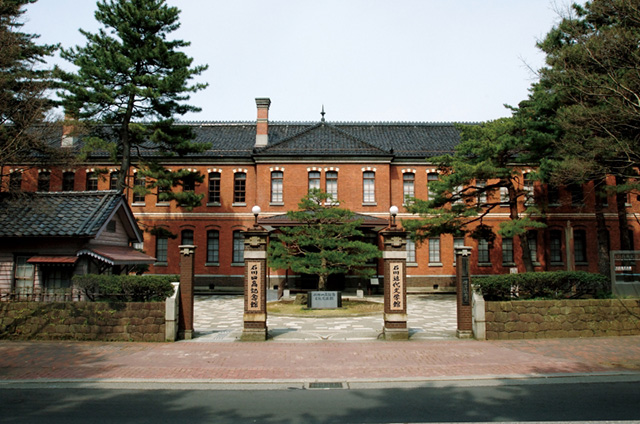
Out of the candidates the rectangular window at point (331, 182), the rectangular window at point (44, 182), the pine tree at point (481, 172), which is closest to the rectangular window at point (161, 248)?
the rectangular window at point (44, 182)

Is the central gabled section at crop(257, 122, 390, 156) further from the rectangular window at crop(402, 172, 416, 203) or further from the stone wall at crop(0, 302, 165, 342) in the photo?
the stone wall at crop(0, 302, 165, 342)

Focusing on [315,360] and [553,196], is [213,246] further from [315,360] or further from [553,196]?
[553,196]

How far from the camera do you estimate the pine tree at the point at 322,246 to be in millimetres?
18484

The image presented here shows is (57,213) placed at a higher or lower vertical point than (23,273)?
higher

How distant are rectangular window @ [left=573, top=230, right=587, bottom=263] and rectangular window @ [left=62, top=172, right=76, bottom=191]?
32105 mm

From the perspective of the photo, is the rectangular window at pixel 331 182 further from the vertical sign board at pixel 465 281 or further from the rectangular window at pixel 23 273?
the rectangular window at pixel 23 273

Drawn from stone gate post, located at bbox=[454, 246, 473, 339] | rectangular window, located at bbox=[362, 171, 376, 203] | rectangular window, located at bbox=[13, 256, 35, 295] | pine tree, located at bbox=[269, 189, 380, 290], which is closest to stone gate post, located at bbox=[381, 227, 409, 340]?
stone gate post, located at bbox=[454, 246, 473, 339]

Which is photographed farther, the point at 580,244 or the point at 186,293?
the point at 580,244

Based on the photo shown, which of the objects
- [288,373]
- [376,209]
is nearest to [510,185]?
[376,209]

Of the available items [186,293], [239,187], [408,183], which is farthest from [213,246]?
[186,293]

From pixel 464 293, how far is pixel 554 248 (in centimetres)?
2020

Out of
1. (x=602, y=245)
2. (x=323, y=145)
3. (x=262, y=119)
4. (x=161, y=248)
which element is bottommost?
(x=602, y=245)

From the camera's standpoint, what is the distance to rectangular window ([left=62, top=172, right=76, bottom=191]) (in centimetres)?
2922

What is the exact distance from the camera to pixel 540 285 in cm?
1242
